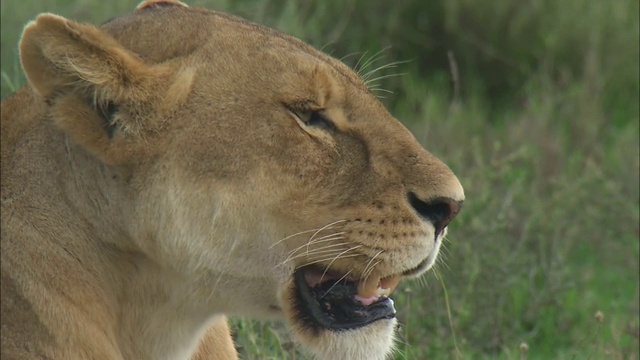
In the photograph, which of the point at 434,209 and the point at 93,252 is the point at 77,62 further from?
the point at 434,209

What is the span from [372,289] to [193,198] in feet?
1.56

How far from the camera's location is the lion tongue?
3109 mm

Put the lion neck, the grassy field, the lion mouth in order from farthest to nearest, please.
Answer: the grassy field → the lion mouth → the lion neck

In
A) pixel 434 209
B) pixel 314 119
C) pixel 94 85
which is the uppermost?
pixel 94 85

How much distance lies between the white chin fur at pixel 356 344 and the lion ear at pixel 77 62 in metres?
0.68

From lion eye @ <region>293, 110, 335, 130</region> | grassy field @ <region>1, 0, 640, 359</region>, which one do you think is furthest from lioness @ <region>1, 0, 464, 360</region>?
grassy field @ <region>1, 0, 640, 359</region>

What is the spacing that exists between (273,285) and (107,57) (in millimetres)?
630

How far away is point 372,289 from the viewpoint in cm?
313

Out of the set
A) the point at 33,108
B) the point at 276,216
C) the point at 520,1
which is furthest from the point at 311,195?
the point at 520,1

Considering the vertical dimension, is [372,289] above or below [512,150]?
above

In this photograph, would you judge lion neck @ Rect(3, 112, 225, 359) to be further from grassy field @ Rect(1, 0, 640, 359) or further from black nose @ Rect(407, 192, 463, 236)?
grassy field @ Rect(1, 0, 640, 359)

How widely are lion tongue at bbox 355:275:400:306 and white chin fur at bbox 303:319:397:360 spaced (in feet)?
0.21

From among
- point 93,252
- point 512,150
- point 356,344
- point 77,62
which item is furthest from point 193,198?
point 512,150

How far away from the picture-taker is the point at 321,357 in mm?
3094
